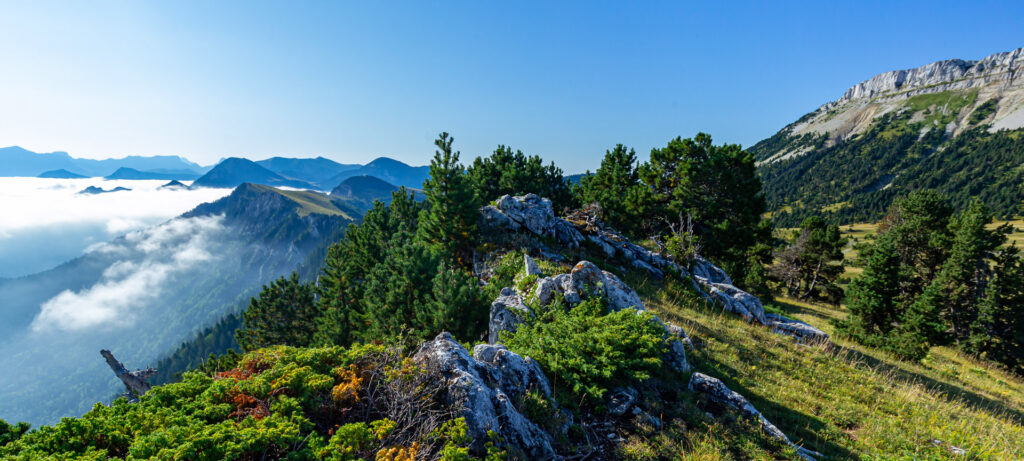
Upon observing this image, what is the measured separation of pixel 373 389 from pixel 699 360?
10.1 m

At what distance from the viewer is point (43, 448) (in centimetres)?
504

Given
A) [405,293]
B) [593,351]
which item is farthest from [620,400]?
[405,293]

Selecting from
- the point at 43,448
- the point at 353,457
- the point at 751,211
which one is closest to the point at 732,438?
the point at 353,457

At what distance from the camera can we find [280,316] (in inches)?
1501

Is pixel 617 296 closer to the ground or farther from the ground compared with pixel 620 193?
closer to the ground

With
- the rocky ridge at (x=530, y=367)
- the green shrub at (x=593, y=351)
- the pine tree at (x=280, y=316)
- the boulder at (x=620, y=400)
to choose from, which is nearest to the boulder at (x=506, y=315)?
the rocky ridge at (x=530, y=367)

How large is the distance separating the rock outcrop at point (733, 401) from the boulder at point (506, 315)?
5.63 metres

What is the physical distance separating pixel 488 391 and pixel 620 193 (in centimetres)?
3554

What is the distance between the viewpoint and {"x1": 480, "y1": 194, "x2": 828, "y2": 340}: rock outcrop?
13953 mm

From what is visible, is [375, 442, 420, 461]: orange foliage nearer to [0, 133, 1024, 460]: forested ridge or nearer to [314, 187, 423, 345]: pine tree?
[0, 133, 1024, 460]: forested ridge

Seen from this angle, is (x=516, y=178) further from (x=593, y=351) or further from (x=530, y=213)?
(x=593, y=351)

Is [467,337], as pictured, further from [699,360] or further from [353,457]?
[353,457]

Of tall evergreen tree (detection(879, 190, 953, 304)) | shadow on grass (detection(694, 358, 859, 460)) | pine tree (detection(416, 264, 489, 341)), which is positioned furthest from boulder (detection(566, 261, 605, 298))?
tall evergreen tree (detection(879, 190, 953, 304))

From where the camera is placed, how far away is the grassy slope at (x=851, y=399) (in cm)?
846
